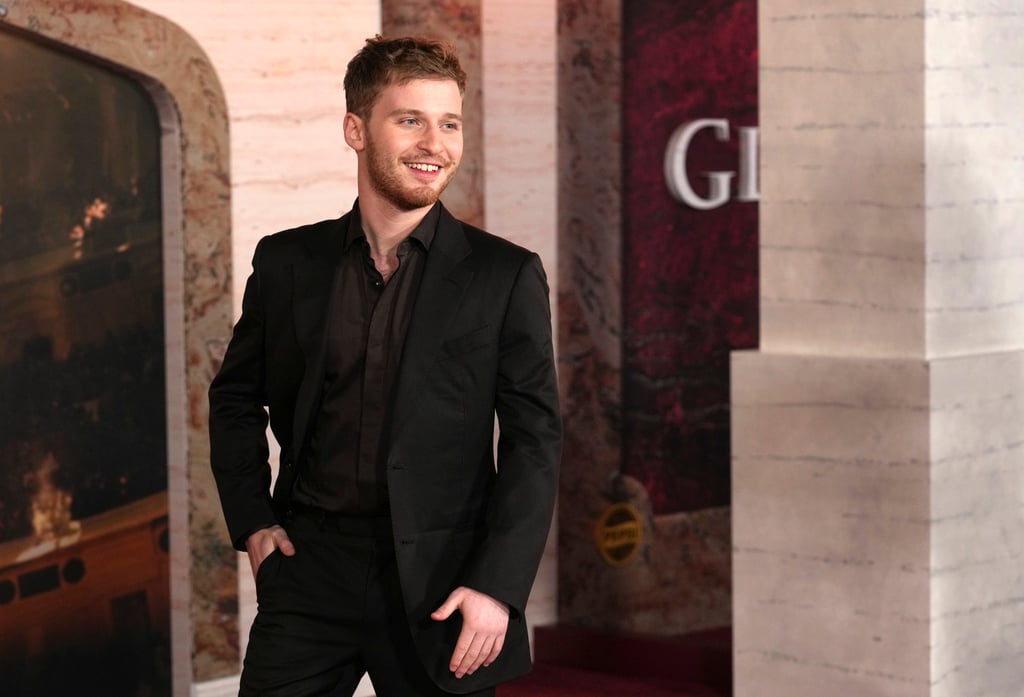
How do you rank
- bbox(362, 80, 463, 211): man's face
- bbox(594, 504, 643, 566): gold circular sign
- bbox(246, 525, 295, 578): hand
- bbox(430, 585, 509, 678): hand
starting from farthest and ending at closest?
bbox(594, 504, 643, 566): gold circular sign, bbox(246, 525, 295, 578): hand, bbox(362, 80, 463, 211): man's face, bbox(430, 585, 509, 678): hand

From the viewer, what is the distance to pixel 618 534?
6.18 m

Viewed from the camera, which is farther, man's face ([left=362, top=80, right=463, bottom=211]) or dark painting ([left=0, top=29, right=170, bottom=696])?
dark painting ([left=0, top=29, right=170, bottom=696])

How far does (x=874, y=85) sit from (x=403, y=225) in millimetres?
2089

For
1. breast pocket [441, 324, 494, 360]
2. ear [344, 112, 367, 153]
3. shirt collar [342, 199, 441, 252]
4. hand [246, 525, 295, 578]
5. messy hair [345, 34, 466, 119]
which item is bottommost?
hand [246, 525, 295, 578]

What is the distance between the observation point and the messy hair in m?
2.62

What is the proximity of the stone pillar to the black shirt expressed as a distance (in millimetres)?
1986

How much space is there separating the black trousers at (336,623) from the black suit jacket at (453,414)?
6cm

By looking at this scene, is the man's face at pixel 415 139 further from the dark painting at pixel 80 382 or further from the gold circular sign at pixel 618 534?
the gold circular sign at pixel 618 534

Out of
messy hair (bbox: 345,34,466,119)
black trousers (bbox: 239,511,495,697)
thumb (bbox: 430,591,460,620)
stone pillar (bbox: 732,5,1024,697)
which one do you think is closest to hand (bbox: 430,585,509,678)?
thumb (bbox: 430,591,460,620)

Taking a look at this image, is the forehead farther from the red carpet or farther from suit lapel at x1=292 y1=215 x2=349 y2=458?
the red carpet

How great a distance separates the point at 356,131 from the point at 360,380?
44 centimetres

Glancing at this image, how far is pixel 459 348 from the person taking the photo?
2.64m

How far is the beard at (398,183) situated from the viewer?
8.65ft

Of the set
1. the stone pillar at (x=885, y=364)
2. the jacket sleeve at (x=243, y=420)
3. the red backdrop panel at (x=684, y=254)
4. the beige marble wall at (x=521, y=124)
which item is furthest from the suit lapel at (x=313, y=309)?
the red backdrop panel at (x=684, y=254)
